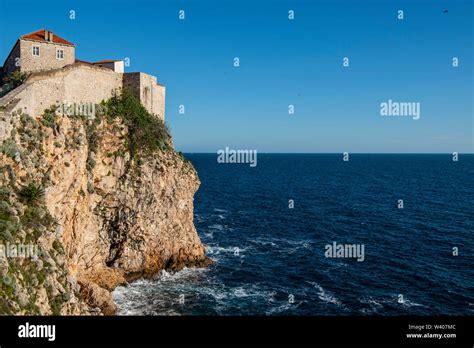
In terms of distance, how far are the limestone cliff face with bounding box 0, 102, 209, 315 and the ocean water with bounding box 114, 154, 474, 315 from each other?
3.11 m

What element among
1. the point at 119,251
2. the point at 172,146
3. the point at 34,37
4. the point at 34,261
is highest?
the point at 34,37

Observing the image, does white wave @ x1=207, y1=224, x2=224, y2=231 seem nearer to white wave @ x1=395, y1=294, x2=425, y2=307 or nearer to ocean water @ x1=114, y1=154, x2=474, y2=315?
ocean water @ x1=114, y1=154, x2=474, y2=315

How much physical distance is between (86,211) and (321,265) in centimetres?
2793

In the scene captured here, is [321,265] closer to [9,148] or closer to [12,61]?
[9,148]

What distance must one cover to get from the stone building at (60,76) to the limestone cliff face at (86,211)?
244 cm

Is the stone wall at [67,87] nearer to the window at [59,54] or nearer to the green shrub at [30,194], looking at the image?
the window at [59,54]

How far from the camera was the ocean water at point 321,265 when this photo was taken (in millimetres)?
35438

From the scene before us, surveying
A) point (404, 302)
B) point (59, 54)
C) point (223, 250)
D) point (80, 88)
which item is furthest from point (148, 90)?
point (404, 302)

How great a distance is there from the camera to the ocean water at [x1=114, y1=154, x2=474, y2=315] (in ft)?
116

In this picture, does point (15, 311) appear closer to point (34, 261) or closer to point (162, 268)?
point (34, 261)

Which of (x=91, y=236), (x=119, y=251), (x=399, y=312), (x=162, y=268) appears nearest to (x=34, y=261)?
(x=91, y=236)

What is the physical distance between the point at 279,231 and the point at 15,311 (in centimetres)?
4736

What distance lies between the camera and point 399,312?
1328 inches

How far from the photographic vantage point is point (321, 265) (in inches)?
1831
